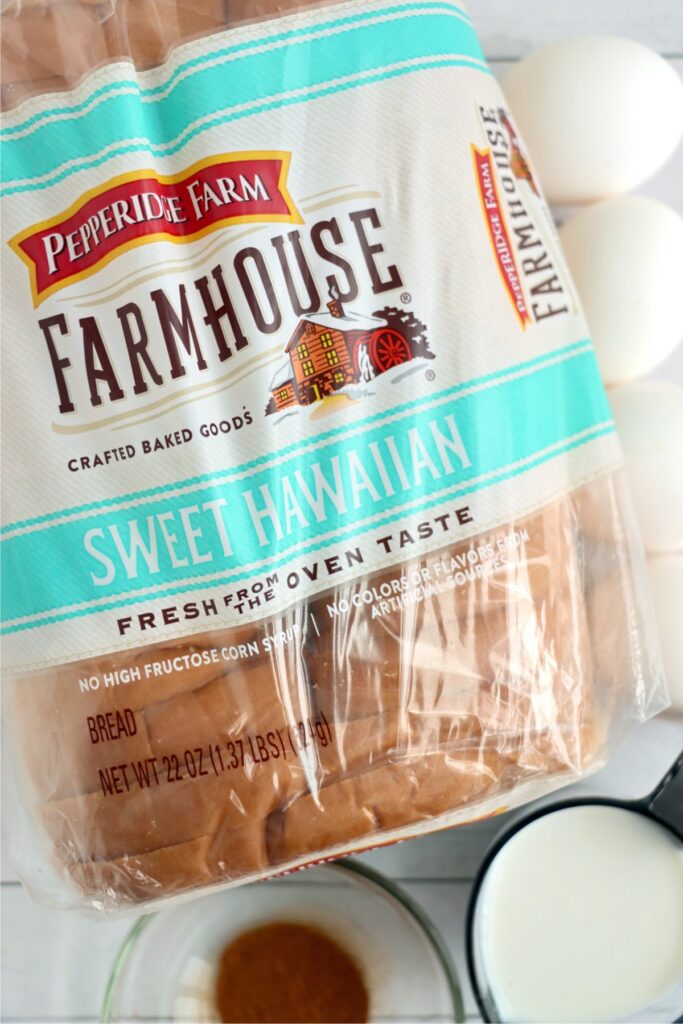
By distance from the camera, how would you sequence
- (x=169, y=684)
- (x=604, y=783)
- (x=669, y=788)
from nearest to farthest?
(x=169, y=684) < (x=669, y=788) < (x=604, y=783)

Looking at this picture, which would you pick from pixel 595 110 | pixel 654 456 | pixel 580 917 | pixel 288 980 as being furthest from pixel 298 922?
pixel 595 110

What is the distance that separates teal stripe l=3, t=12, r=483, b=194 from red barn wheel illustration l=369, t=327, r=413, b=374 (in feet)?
0.52

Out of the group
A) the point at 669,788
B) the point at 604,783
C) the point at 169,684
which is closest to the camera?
the point at 169,684

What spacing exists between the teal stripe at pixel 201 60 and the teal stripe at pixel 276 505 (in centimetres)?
25

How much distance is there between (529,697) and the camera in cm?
58

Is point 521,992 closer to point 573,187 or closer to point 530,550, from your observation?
point 530,550

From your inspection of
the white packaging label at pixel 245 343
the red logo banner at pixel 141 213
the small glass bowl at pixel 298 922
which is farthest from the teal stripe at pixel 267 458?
the small glass bowl at pixel 298 922

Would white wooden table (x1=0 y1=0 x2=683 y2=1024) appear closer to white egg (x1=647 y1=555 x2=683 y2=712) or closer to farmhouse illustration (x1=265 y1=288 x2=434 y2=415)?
white egg (x1=647 y1=555 x2=683 y2=712)

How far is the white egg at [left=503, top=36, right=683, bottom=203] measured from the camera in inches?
27.5

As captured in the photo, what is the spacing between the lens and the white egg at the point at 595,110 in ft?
2.30

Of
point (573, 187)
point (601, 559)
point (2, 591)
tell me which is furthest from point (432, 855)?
point (573, 187)

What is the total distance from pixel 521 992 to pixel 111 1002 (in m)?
0.35

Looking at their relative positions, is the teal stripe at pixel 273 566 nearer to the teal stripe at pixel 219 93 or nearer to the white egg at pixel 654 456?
the white egg at pixel 654 456

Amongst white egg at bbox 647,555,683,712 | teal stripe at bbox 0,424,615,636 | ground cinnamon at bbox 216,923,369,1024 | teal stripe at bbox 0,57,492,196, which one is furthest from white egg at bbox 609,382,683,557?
ground cinnamon at bbox 216,923,369,1024
